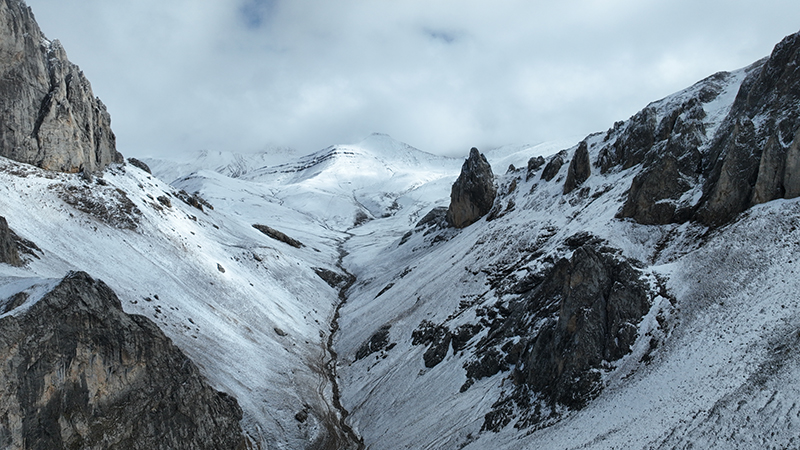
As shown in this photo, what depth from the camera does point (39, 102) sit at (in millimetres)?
62094

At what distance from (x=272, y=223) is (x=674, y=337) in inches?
5135

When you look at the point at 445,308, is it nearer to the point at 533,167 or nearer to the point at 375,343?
the point at 375,343

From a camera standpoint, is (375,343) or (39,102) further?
(39,102)

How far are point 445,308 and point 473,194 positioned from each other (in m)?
39.3

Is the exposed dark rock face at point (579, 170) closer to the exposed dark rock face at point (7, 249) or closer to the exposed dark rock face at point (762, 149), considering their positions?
the exposed dark rock face at point (762, 149)

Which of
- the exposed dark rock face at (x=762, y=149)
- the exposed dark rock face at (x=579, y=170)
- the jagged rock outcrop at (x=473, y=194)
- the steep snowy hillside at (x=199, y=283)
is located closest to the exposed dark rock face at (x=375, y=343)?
the steep snowy hillside at (x=199, y=283)

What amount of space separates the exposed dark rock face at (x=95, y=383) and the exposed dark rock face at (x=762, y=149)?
41478mm

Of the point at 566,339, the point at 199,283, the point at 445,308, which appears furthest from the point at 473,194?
the point at 566,339

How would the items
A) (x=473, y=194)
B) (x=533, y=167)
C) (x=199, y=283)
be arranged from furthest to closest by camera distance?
(x=473, y=194) < (x=533, y=167) < (x=199, y=283)

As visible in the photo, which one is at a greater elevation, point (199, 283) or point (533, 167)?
point (533, 167)

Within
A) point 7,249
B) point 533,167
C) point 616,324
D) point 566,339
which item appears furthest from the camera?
point 533,167

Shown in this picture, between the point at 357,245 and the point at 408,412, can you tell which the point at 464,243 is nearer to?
the point at 408,412

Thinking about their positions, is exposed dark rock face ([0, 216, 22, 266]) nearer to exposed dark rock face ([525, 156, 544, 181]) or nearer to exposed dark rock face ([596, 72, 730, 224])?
exposed dark rock face ([596, 72, 730, 224])

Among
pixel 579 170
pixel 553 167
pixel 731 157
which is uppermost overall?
pixel 553 167
